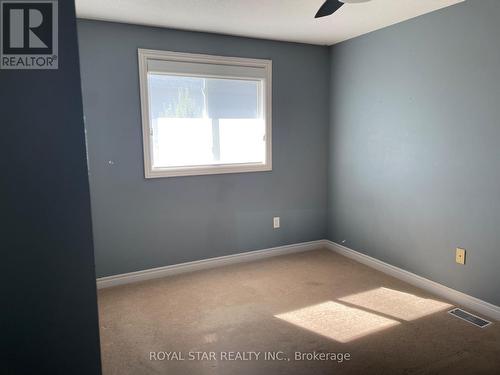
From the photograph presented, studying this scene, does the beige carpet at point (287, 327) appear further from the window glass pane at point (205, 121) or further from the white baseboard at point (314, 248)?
the window glass pane at point (205, 121)

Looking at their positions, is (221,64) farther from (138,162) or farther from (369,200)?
(369,200)

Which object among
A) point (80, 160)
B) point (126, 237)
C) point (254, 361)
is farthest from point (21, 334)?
point (126, 237)

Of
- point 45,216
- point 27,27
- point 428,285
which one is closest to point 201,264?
point 428,285

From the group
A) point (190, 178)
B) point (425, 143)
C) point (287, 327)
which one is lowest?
point (287, 327)

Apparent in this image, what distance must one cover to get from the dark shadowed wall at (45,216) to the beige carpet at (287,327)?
100cm

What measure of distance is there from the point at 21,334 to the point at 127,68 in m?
2.46

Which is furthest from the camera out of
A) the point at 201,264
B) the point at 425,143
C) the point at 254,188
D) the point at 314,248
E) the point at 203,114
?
the point at 314,248

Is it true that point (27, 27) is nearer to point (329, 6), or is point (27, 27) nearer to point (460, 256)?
point (329, 6)

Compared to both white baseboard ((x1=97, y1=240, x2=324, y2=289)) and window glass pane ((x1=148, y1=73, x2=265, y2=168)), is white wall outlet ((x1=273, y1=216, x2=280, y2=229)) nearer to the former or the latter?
white baseboard ((x1=97, y1=240, x2=324, y2=289))

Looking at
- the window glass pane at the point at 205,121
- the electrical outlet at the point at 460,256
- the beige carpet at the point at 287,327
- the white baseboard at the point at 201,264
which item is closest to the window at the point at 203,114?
the window glass pane at the point at 205,121

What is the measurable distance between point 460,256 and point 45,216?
9.42ft

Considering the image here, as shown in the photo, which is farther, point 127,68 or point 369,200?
point 369,200

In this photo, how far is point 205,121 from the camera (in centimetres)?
346

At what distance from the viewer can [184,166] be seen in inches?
135
